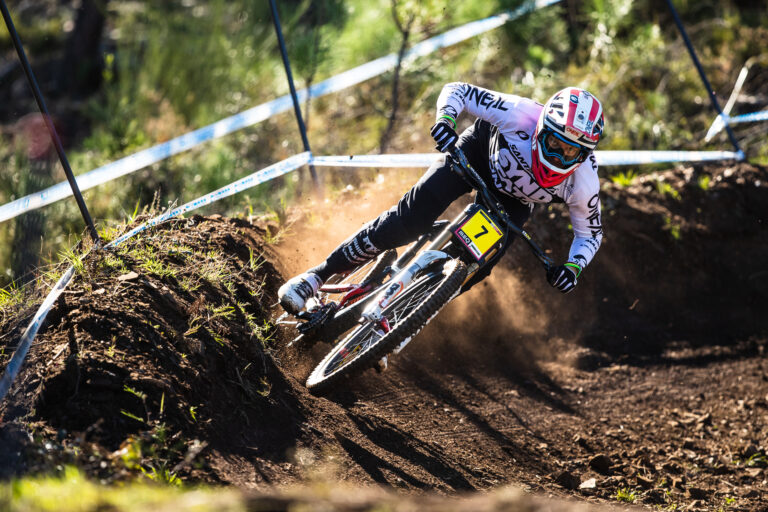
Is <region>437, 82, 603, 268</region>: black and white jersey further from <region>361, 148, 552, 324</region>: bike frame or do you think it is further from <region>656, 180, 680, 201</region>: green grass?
<region>656, 180, 680, 201</region>: green grass

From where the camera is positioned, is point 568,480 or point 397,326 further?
point 568,480

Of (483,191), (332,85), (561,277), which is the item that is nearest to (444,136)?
(483,191)

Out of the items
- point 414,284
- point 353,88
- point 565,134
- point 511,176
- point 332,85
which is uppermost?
point 353,88

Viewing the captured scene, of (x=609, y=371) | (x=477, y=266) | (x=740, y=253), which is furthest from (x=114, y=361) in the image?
(x=740, y=253)

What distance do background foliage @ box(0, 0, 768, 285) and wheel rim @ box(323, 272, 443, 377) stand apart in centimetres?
414

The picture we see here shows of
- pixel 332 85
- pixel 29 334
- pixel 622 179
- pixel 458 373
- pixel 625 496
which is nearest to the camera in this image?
pixel 29 334

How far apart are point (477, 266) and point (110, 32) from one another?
14853 mm

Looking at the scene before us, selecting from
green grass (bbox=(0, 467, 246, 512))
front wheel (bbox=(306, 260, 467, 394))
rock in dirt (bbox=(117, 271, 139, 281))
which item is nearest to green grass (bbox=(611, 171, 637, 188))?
front wheel (bbox=(306, 260, 467, 394))

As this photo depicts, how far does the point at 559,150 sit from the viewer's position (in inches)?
174

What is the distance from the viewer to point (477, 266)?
14.4 ft

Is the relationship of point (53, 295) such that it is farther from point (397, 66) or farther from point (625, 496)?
point (397, 66)

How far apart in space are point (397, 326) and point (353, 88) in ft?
28.2

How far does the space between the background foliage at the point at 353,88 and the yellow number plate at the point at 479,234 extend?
415 cm

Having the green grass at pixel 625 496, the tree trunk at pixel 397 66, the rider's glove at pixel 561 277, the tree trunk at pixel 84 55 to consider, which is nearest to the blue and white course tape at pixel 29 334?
→ the rider's glove at pixel 561 277
